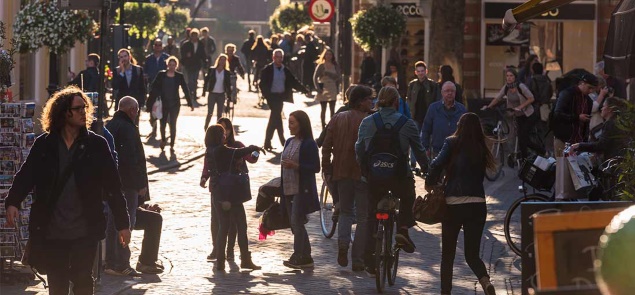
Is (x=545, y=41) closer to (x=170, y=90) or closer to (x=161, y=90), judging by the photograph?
(x=170, y=90)

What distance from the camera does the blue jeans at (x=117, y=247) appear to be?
11234 mm

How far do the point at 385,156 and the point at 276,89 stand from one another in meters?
13.4

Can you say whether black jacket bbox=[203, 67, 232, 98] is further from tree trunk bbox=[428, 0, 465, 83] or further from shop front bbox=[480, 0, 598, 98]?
shop front bbox=[480, 0, 598, 98]

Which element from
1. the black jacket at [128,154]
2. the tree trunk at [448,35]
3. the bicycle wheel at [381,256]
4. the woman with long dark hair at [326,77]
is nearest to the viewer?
the bicycle wheel at [381,256]

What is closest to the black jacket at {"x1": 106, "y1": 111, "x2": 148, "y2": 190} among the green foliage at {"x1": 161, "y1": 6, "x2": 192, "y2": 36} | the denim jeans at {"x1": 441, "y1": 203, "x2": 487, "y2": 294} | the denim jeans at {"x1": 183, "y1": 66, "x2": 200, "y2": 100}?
the denim jeans at {"x1": 441, "y1": 203, "x2": 487, "y2": 294}

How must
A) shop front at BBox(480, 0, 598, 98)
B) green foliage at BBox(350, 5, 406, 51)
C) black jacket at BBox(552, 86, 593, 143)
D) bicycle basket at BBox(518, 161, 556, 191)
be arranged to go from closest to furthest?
bicycle basket at BBox(518, 161, 556, 191) → black jacket at BBox(552, 86, 593, 143) → shop front at BBox(480, 0, 598, 98) → green foliage at BBox(350, 5, 406, 51)

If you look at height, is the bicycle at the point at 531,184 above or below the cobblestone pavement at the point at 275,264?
above

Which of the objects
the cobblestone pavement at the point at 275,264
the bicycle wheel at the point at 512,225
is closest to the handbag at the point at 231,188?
the cobblestone pavement at the point at 275,264

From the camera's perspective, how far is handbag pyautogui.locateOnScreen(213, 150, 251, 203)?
11.7 metres

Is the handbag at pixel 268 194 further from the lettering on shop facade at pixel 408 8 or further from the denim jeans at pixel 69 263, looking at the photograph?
the lettering on shop facade at pixel 408 8

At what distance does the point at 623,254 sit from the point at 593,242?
2.19 feet

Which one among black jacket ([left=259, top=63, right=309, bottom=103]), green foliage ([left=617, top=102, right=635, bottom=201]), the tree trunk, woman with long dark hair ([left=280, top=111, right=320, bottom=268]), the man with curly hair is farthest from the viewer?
the tree trunk

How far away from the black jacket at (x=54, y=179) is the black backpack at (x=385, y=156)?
11.5ft

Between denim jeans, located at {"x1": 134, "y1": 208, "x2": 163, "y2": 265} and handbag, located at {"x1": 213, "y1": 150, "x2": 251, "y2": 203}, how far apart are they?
23.6 inches
